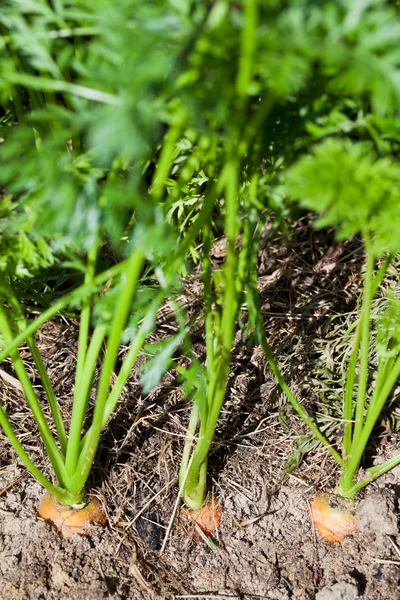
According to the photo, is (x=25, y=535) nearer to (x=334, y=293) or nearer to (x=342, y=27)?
(x=334, y=293)

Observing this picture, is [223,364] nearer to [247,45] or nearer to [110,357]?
[110,357]

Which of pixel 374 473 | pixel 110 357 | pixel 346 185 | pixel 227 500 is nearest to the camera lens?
pixel 346 185

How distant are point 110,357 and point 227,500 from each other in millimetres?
570

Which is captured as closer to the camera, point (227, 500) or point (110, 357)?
point (110, 357)

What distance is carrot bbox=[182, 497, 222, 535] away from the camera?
4.28 feet

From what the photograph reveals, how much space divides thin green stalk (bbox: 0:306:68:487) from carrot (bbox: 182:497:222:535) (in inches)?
10.2

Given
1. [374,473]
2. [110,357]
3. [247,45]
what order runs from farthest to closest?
[374,473], [110,357], [247,45]

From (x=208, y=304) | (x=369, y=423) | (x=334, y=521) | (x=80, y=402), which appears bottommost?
(x=334, y=521)

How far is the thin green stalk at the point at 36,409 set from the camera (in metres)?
1.01

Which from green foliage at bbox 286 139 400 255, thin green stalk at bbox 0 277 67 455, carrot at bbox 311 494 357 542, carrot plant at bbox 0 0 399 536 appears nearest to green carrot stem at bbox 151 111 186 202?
carrot plant at bbox 0 0 399 536

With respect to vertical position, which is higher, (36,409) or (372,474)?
(36,409)

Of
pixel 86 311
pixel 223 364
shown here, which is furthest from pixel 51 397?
pixel 223 364

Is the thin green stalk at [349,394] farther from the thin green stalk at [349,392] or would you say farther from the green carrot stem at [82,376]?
the green carrot stem at [82,376]

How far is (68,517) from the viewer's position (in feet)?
4.13
